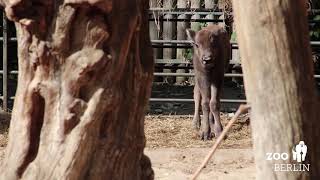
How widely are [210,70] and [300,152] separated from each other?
6767 millimetres

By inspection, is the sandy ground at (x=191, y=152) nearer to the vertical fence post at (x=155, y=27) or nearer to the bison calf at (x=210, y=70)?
the bison calf at (x=210, y=70)

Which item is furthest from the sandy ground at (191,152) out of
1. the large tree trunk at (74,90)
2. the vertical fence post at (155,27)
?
the large tree trunk at (74,90)

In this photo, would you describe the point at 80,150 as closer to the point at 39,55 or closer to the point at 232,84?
the point at 39,55

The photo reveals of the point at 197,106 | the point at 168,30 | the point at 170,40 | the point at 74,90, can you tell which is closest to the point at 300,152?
the point at 74,90

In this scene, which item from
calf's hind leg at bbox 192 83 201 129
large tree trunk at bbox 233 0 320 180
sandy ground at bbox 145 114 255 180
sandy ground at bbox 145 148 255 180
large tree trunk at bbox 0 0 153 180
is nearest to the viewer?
large tree trunk at bbox 233 0 320 180

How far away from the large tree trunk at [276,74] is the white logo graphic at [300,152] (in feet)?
0.05

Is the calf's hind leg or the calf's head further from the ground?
the calf's head

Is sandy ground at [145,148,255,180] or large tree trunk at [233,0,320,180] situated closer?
large tree trunk at [233,0,320,180]

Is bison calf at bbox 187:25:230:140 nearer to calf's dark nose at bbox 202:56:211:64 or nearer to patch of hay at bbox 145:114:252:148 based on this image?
calf's dark nose at bbox 202:56:211:64

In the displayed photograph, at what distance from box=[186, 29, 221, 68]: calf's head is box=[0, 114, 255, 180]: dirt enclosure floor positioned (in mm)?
1038

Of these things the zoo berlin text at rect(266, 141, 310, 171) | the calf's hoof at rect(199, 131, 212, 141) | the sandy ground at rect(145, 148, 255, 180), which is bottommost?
the sandy ground at rect(145, 148, 255, 180)

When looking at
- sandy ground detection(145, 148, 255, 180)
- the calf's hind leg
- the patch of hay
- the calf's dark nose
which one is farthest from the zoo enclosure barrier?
sandy ground detection(145, 148, 255, 180)

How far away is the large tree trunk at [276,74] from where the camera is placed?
2146 mm

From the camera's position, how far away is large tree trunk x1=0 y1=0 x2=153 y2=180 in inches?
144
